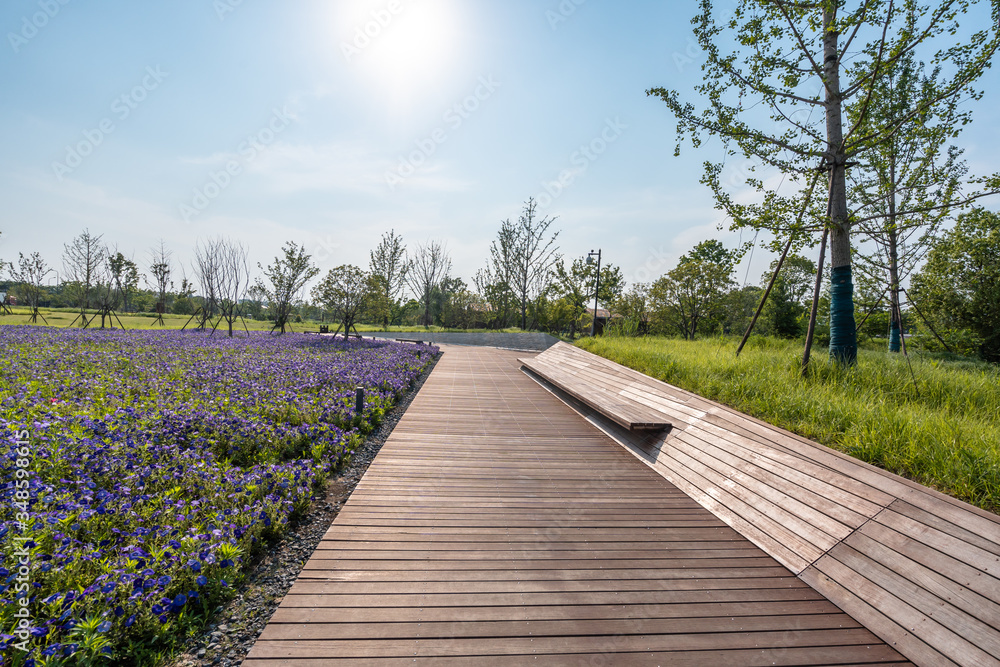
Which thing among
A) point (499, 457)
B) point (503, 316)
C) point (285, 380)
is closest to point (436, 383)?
point (285, 380)

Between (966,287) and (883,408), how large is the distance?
10512 millimetres

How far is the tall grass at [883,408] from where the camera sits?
9.64 ft

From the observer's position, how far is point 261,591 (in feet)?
8.46

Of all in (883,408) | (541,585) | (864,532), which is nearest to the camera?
(541,585)

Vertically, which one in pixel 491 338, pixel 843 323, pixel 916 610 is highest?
pixel 843 323

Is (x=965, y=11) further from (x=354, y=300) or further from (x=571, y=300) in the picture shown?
(x=571, y=300)

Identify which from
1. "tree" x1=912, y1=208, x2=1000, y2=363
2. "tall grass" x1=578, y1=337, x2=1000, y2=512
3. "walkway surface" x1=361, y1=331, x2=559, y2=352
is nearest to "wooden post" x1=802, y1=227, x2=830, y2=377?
"tall grass" x1=578, y1=337, x2=1000, y2=512

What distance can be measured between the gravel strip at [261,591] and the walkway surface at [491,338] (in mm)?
Answer: 17201

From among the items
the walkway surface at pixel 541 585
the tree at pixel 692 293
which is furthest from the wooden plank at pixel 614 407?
the tree at pixel 692 293

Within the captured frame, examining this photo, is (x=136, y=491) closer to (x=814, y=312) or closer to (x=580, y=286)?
(x=814, y=312)

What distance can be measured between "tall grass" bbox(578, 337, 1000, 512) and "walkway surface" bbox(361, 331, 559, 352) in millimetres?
14356

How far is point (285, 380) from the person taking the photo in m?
7.49

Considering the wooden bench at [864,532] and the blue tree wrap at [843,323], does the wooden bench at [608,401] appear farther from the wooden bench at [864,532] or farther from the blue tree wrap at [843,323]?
the blue tree wrap at [843,323]

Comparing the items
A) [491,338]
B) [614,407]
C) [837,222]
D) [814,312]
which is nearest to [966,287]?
[837,222]
